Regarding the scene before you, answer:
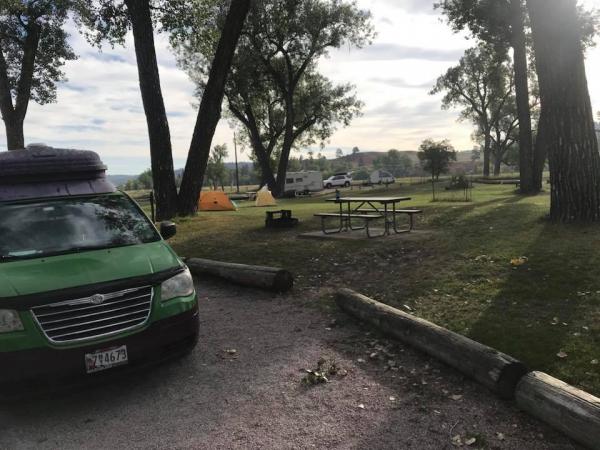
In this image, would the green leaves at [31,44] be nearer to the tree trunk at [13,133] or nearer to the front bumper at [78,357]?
the tree trunk at [13,133]

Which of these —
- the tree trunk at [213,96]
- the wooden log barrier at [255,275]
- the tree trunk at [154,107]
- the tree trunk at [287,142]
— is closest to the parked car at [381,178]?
the tree trunk at [287,142]

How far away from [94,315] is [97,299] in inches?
5.0

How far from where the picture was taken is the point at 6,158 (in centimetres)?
512

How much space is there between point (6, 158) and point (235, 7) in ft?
37.4

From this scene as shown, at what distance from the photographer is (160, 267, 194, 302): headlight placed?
420 cm

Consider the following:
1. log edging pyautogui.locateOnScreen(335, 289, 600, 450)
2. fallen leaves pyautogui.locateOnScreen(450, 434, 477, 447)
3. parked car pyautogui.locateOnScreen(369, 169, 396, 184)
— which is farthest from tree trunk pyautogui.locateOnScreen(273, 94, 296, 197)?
fallen leaves pyautogui.locateOnScreen(450, 434, 477, 447)

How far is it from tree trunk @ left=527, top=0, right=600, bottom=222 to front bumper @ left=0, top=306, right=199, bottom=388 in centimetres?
767

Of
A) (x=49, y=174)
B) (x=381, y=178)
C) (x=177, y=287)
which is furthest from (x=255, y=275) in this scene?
(x=381, y=178)

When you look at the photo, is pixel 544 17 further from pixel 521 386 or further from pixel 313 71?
pixel 313 71

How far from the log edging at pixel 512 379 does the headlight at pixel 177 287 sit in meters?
2.17

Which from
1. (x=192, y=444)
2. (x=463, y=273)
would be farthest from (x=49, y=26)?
(x=192, y=444)

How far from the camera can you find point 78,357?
365 cm

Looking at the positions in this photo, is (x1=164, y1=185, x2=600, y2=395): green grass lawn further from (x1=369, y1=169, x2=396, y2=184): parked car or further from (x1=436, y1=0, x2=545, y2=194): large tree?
(x1=369, y1=169, x2=396, y2=184): parked car

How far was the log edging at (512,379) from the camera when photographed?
3061mm
